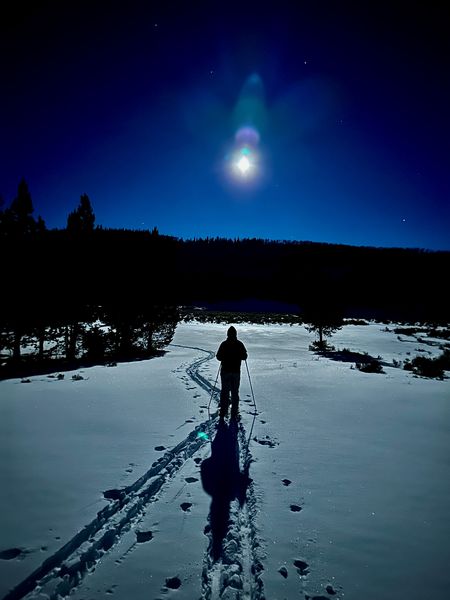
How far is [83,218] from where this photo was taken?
22.7 metres

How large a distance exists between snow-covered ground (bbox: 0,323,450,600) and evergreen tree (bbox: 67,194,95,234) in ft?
57.7

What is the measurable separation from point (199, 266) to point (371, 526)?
128 metres

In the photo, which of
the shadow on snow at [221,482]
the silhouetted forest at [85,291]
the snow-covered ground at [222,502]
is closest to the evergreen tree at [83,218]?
the silhouetted forest at [85,291]

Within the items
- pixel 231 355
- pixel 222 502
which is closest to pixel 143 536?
pixel 222 502

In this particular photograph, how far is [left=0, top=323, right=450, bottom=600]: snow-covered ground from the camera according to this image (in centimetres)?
265

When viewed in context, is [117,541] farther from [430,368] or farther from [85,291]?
[85,291]

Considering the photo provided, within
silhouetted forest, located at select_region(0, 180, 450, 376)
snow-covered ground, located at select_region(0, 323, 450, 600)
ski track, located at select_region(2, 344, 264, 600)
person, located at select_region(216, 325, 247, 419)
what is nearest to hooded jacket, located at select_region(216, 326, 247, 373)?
person, located at select_region(216, 325, 247, 419)

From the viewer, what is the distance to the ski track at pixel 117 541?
253cm

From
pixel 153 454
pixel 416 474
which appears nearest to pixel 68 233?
pixel 153 454

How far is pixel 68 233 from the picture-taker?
21969mm

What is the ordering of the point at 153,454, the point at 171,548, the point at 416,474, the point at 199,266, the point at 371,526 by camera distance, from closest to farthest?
the point at 171,548 → the point at 371,526 → the point at 416,474 → the point at 153,454 → the point at 199,266

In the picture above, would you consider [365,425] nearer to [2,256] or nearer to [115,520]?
[115,520]

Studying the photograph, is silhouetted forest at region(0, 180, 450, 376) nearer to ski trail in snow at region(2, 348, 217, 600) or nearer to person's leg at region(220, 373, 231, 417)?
person's leg at region(220, 373, 231, 417)

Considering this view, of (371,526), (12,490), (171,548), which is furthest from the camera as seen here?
(12,490)
